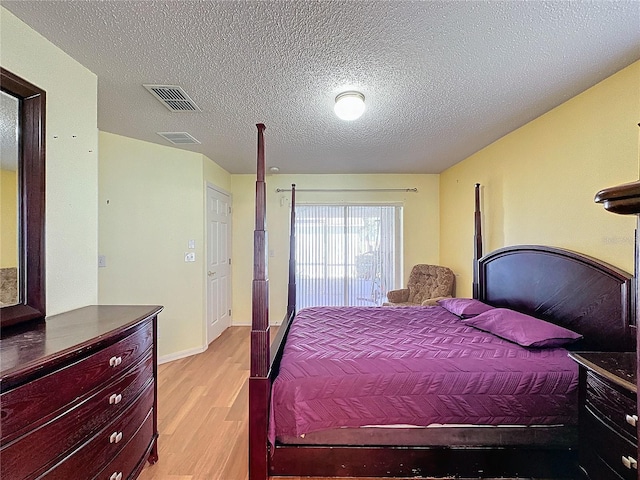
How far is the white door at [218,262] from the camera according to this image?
409cm

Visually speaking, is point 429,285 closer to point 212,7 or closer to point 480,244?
point 480,244

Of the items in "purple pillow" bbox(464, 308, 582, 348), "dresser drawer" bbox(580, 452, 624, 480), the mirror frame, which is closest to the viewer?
"dresser drawer" bbox(580, 452, 624, 480)

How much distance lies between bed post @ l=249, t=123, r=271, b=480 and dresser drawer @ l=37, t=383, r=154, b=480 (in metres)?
0.59

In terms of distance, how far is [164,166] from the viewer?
3.54 m

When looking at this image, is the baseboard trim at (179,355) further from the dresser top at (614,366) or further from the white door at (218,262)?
the dresser top at (614,366)

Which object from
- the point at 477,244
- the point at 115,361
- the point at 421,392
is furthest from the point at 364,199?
the point at 115,361

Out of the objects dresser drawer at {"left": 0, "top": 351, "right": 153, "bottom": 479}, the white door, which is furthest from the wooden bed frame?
the white door

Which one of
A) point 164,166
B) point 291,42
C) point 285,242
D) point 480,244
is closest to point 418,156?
point 480,244

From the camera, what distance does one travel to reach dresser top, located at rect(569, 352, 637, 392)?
1.24 meters

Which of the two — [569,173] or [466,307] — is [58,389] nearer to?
[466,307]

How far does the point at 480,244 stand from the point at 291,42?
2.73 m

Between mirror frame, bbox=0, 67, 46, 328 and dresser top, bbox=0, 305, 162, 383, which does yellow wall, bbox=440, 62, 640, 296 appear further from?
mirror frame, bbox=0, 67, 46, 328

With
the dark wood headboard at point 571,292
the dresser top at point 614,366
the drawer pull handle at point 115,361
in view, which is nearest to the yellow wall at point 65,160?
the drawer pull handle at point 115,361

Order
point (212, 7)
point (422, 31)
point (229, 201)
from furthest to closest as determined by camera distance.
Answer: point (229, 201), point (422, 31), point (212, 7)
